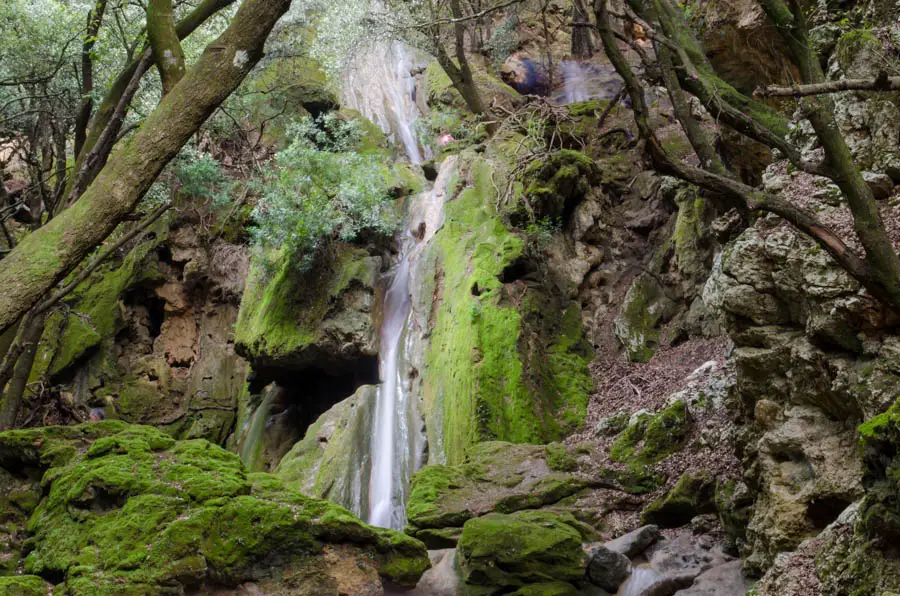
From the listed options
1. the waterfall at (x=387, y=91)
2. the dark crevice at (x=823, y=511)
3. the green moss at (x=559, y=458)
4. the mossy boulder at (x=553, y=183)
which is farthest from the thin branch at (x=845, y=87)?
the waterfall at (x=387, y=91)

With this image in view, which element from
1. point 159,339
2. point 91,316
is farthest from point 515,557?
point 91,316

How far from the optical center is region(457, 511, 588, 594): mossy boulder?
7.45 metres

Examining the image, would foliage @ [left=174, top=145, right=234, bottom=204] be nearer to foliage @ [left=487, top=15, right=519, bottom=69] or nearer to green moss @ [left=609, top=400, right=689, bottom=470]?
foliage @ [left=487, top=15, right=519, bottom=69]

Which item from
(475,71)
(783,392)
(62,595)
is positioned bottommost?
(62,595)

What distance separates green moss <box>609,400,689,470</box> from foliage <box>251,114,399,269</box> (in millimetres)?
8990

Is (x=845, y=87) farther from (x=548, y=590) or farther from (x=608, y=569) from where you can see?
(x=548, y=590)

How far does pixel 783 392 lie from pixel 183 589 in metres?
6.03

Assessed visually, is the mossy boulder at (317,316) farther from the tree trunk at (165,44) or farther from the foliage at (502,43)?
the foliage at (502,43)

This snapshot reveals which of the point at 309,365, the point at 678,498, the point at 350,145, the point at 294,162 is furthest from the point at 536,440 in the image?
the point at 350,145

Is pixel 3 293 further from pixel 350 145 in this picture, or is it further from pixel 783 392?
pixel 350 145

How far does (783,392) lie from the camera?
21.9ft

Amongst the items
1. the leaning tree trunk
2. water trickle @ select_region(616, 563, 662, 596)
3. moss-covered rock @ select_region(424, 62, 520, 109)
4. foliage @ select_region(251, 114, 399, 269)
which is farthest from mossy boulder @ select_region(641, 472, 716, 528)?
moss-covered rock @ select_region(424, 62, 520, 109)

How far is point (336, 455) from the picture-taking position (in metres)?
13.5

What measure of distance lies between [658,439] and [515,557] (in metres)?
3.47
